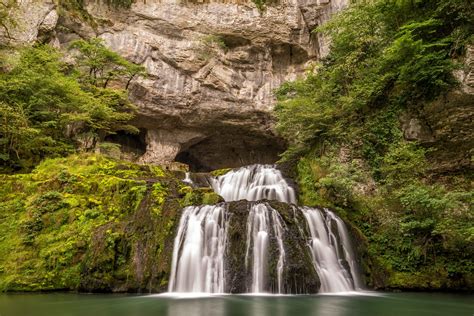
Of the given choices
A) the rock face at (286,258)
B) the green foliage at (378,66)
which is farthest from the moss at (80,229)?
the green foliage at (378,66)

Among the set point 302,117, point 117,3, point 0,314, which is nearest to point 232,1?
point 117,3

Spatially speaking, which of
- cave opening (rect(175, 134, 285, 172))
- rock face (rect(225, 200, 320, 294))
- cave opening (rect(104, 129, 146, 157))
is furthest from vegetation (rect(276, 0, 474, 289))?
cave opening (rect(104, 129, 146, 157))

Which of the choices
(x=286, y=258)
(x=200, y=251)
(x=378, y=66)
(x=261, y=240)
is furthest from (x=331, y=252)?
(x=378, y=66)

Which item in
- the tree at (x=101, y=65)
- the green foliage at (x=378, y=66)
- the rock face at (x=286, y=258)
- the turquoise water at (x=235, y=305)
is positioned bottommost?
the turquoise water at (x=235, y=305)

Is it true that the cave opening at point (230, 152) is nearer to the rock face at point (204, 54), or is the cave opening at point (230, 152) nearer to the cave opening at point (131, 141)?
the rock face at point (204, 54)

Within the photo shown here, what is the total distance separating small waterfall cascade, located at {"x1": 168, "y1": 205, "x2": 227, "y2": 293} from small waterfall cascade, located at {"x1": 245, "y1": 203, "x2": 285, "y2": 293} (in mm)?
676

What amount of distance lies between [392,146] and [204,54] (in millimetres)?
13616

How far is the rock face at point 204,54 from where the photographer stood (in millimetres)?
18844

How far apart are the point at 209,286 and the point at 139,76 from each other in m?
14.4

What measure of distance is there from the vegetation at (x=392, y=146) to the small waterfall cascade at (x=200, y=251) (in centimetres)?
366

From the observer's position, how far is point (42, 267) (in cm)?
760

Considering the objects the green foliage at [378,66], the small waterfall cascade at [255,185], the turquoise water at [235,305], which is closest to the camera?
the turquoise water at [235,305]

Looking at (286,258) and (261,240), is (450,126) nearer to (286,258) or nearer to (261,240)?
(286,258)

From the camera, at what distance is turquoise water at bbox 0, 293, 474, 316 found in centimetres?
514
